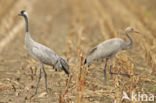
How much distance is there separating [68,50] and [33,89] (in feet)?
11.9

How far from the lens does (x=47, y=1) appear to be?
24.2 meters

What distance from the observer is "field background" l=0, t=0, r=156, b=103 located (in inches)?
271

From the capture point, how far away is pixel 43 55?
716 cm

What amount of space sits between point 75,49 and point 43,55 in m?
4.35

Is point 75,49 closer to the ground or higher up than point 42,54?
higher up

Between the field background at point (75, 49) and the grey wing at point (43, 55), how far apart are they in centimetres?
46

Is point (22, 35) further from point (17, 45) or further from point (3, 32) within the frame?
point (17, 45)

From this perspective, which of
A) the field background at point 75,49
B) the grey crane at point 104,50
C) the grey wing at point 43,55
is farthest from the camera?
the grey crane at point 104,50

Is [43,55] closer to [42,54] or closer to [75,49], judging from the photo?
[42,54]

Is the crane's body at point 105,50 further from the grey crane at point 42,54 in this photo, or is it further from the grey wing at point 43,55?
the grey wing at point 43,55

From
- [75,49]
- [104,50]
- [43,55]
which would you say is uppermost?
[75,49]

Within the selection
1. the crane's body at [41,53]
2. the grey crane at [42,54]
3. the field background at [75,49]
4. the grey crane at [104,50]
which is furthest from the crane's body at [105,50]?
the crane's body at [41,53]

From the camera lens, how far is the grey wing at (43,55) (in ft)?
23.5

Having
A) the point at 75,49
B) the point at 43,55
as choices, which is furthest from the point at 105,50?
the point at 75,49
